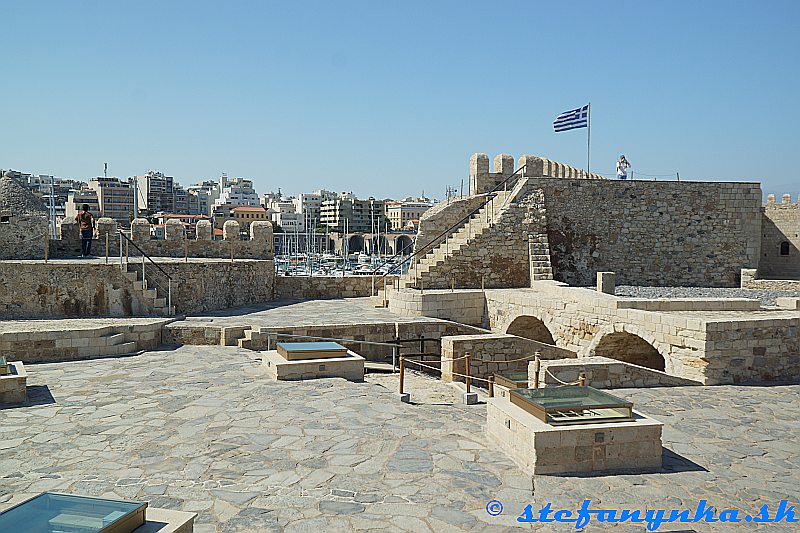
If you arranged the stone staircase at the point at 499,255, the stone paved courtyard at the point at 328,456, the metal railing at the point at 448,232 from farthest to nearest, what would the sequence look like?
the metal railing at the point at 448,232 → the stone staircase at the point at 499,255 → the stone paved courtyard at the point at 328,456

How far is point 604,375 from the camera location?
10.2 m

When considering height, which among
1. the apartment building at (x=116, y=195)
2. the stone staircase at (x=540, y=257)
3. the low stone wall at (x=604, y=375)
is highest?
the apartment building at (x=116, y=195)

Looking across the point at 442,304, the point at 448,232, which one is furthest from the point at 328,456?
the point at 448,232

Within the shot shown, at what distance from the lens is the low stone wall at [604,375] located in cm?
1007

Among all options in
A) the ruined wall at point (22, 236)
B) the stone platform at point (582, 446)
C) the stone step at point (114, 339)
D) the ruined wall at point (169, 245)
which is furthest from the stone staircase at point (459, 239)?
the stone platform at point (582, 446)

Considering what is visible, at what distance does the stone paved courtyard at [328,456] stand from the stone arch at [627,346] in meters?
2.30

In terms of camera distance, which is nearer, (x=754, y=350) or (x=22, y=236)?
(x=754, y=350)

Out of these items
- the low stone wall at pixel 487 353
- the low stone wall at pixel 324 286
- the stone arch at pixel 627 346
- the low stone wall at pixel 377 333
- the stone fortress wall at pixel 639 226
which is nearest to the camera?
the stone arch at pixel 627 346

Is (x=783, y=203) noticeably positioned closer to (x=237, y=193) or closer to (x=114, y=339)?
(x=114, y=339)

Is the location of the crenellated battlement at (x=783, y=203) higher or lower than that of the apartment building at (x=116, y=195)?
lower

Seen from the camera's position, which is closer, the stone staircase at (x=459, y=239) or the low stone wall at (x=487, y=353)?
the low stone wall at (x=487, y=353)

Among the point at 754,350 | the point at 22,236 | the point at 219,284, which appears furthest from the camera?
the point at 219,284

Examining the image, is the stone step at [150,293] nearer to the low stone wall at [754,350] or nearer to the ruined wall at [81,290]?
the ruined wall at [81,290]

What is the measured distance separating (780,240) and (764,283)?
8.74 ft
